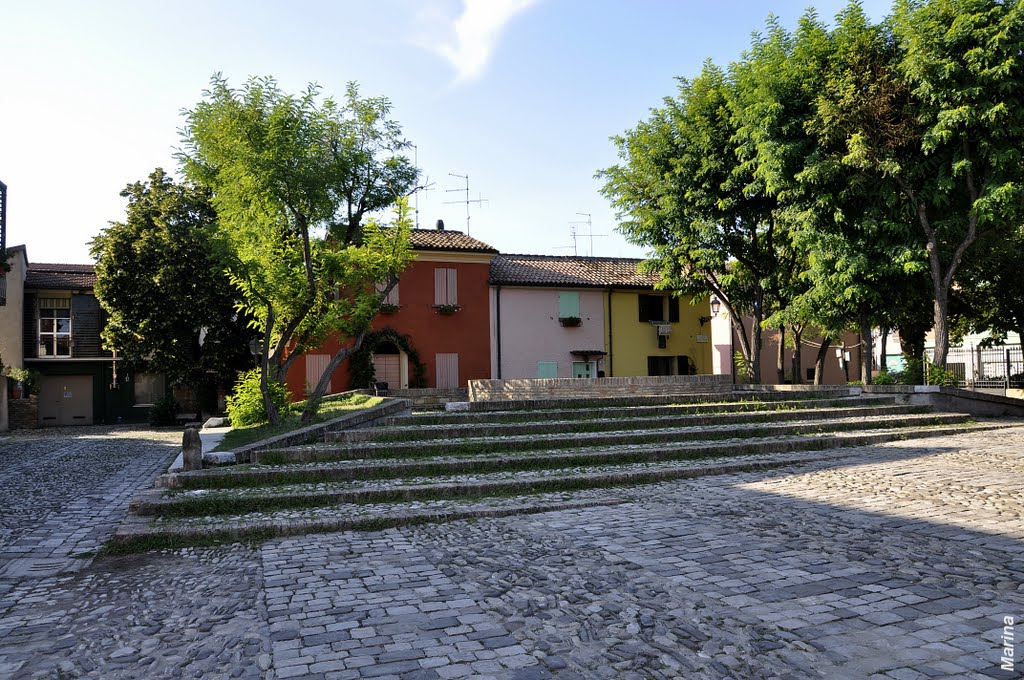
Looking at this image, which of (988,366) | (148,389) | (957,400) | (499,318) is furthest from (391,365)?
(988,366)

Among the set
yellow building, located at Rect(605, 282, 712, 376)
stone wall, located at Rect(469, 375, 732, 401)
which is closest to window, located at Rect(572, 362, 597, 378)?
yellow building, located at Rect(605, 282, 712, 376)

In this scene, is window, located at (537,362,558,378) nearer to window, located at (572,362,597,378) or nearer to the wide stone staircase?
window, located at (572,362,597,378)

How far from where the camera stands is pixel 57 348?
30391 mm

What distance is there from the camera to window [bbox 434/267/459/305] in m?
27.1

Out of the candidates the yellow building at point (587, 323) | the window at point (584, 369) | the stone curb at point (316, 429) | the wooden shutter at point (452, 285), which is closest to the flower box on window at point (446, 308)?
the wooden shutter at point (452, 285)

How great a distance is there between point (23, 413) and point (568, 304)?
2270 centimetres

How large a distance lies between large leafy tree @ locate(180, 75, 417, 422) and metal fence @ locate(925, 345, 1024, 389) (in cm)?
2067

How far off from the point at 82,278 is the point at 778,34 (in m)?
30.9

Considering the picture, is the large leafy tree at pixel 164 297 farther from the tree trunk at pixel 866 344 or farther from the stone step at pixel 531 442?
the tree trunk at pixel 866 344

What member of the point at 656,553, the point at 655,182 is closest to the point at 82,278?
the point at 655,182

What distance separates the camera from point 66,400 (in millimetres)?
30453

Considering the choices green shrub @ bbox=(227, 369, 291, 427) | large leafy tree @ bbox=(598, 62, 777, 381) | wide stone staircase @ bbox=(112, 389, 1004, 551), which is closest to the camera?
wide stone staircase @ bbox=(112, 389, 1004, 551)

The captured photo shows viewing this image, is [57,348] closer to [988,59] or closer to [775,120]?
[775,120]

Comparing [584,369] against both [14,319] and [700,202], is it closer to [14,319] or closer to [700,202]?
[700,202]
